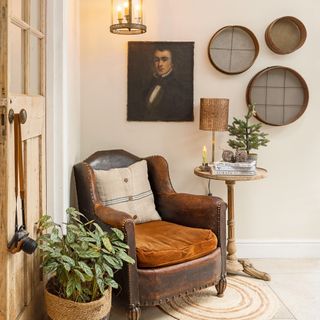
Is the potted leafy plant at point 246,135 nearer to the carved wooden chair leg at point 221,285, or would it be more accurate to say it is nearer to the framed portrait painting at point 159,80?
the framed portrait painting at point 159,80

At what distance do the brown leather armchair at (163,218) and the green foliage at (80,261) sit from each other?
21 centimetres

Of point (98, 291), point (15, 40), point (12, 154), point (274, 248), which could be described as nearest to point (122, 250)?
point (98, 291)

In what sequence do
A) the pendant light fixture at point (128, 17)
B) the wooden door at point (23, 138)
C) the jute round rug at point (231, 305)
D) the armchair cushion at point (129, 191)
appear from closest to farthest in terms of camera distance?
the wooden door at point (23, 138) → the jute round rug at point (231, 305) → the armchair cushion at point (129, 191) → the pendant light fixture at point (128, 17)

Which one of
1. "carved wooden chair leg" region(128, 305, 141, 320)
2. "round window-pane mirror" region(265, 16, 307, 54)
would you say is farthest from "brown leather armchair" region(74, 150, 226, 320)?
"round window-pane mirror" region(265, 16, 307, 54)

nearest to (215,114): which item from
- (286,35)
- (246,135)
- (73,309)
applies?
(246,135)

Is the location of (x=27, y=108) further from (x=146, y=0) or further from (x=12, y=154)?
(x=146, y=0)

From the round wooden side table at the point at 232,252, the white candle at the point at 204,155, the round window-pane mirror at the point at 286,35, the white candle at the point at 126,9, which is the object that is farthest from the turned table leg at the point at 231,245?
the white candle at the point at 126,9

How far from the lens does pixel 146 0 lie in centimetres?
348

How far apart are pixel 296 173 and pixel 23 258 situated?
2.36 metres

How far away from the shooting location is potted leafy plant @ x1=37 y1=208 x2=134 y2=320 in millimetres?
2146

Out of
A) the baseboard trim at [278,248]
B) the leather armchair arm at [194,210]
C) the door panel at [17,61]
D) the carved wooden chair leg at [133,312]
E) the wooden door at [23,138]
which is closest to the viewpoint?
the wooden door at [23,138]

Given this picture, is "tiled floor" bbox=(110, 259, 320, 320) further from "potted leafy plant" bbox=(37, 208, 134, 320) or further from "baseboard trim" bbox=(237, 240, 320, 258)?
"potted leafy plant" bbox=(37, 208, 134, 320)

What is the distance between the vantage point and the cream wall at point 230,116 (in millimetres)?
3500

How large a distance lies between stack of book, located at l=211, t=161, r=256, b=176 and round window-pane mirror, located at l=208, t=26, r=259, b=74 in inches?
31.0
